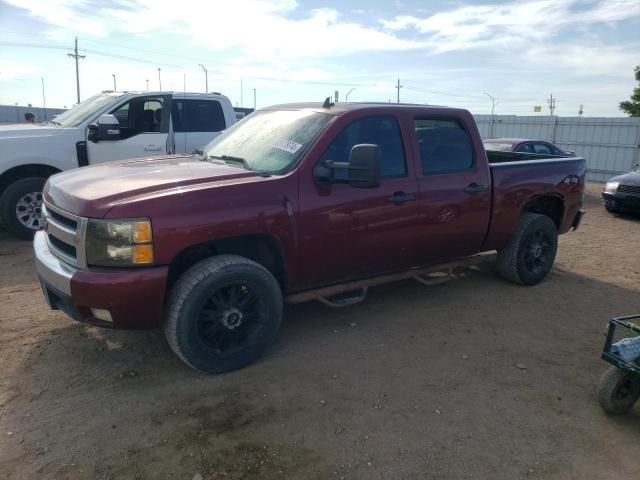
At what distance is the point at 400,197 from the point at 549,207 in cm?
259

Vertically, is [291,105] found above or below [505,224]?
above

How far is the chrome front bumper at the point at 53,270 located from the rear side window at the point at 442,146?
2.87 m

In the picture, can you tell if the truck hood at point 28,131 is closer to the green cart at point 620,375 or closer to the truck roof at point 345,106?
the truck roof at point 345,106

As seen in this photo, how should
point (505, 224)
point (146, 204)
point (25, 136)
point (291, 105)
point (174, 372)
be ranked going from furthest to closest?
1. point (25, 136)
2. point (505, 224)
3. point (291, 105)
4. point (174, 372)
5. point (146, 204)

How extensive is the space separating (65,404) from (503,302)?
13.2ft

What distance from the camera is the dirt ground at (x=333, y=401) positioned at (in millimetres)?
2639

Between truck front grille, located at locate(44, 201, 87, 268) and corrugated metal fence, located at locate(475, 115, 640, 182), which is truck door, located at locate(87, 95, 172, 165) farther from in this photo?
corrugated metal fence, located at locate(475, 115, 640, 182)

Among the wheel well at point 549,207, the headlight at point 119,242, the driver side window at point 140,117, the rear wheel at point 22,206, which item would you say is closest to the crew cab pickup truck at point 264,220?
the headlight at point 119,242

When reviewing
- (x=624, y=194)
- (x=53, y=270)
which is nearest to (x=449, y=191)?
(x=53, y=270)

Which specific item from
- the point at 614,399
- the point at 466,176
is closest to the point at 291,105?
the point at 466,176

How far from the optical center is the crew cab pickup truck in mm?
3029

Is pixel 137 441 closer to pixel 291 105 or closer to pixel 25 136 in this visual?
pixel 291 105

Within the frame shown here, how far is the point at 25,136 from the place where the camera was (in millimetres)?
6551

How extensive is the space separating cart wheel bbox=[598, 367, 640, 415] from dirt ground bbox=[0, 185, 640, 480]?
0.09m
